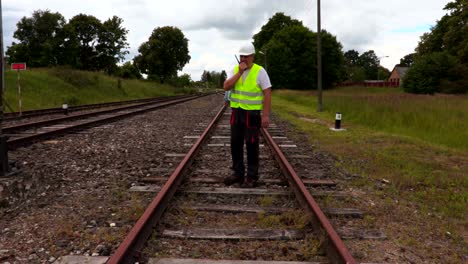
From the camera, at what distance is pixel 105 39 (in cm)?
6028

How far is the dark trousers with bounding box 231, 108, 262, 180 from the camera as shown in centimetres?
497

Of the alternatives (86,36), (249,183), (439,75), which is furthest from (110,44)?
(249,183)

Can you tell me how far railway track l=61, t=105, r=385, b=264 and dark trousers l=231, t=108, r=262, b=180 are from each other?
29 cm

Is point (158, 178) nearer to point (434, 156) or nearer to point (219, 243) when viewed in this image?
point (219, 243)

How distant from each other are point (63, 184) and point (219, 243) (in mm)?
2822

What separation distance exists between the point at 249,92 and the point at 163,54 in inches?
2541

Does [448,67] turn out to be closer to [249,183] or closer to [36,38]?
[249,183]

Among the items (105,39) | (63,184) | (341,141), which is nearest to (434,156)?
(341,141)

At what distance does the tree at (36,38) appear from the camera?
55219 mm

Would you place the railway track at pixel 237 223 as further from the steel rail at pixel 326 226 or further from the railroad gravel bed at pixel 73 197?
the railroad gravel bed at pixel 73 197

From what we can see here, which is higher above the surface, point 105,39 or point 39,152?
point 105,39

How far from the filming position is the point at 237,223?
368cm

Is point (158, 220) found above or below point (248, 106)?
below

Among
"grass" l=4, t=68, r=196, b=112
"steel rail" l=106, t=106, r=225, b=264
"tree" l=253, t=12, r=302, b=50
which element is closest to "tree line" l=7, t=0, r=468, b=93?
"tree" l=253, t=12, r=302, b=50
